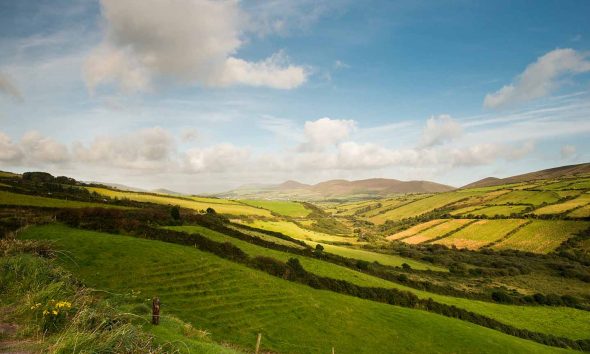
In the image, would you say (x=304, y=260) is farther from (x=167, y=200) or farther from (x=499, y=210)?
(x=499, y=210)

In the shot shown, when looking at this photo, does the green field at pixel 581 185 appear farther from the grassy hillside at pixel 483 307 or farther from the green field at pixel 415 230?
the grassy hillside at pixel 483 307

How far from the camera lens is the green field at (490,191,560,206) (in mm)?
162637

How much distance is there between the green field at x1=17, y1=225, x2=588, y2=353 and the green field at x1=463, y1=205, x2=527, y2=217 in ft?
441

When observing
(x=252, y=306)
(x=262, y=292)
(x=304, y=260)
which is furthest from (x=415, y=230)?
(x=252, y=306)

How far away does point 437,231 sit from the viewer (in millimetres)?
153750

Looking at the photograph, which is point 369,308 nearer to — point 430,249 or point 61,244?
point 61,244

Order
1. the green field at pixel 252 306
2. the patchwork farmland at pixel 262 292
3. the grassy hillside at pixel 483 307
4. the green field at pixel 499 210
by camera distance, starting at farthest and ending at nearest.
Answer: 1. the green field at pixel 499 210
2. the grassy hillside at pixel 483 307
3. the patchwork farmland at pixel 262 292
4. the green field at pixel 252 306

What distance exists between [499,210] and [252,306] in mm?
165056

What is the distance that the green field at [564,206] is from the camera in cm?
13962

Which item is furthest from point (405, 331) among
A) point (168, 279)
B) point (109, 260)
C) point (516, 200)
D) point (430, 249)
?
point (516, 200)

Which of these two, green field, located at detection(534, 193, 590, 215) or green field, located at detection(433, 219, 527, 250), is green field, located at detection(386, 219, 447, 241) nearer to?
green field, located at detection(433, 219, 527, 250)

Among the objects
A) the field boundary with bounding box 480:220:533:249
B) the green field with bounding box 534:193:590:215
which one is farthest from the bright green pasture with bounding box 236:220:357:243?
the green field with bounding box 534:193:590:215

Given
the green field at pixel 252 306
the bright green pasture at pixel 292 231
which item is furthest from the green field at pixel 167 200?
the green field at pixel 252 306

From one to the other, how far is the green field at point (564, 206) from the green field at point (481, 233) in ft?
40.0
